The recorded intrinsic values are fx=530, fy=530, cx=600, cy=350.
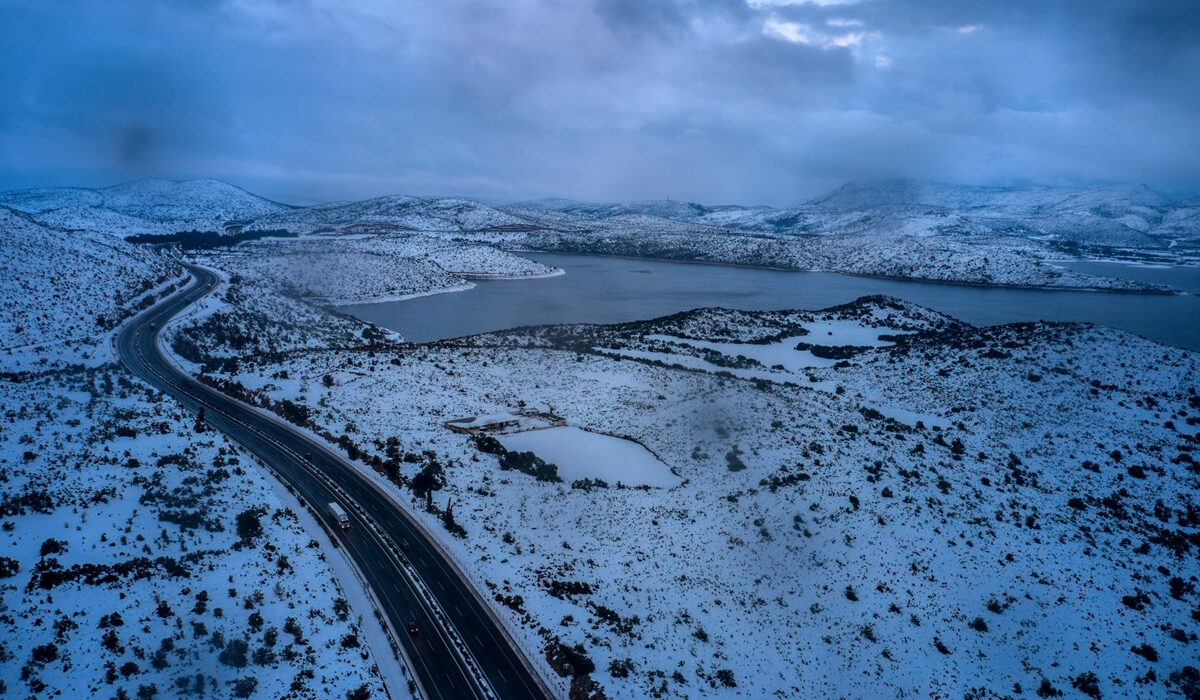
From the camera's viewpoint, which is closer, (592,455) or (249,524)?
(249,524)

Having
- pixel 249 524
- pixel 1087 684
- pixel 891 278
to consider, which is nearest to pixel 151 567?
pixel 249 524

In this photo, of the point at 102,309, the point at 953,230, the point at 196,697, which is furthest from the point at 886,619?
→ the point at 953,230

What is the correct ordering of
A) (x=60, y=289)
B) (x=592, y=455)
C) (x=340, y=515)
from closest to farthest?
1. (x=340, y=515)
2. (x=592, y=455)
3. (x=60, y=289)

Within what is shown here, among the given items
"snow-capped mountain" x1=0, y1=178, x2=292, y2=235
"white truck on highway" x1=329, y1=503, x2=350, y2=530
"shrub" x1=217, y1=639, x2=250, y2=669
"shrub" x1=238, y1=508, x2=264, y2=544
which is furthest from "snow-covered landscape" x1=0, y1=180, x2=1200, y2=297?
"shrub" x1=217, y1=639, x2=250, y2=669

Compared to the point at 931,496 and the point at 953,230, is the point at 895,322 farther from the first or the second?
the point at 953,230

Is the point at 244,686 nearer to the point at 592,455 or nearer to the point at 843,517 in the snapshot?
the point at 592,455

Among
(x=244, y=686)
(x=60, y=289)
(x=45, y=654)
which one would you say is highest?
(x=60, y=289)

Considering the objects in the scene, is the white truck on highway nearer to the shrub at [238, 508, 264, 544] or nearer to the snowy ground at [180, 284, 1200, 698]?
the shrub at [238, 508, 264, 544]
